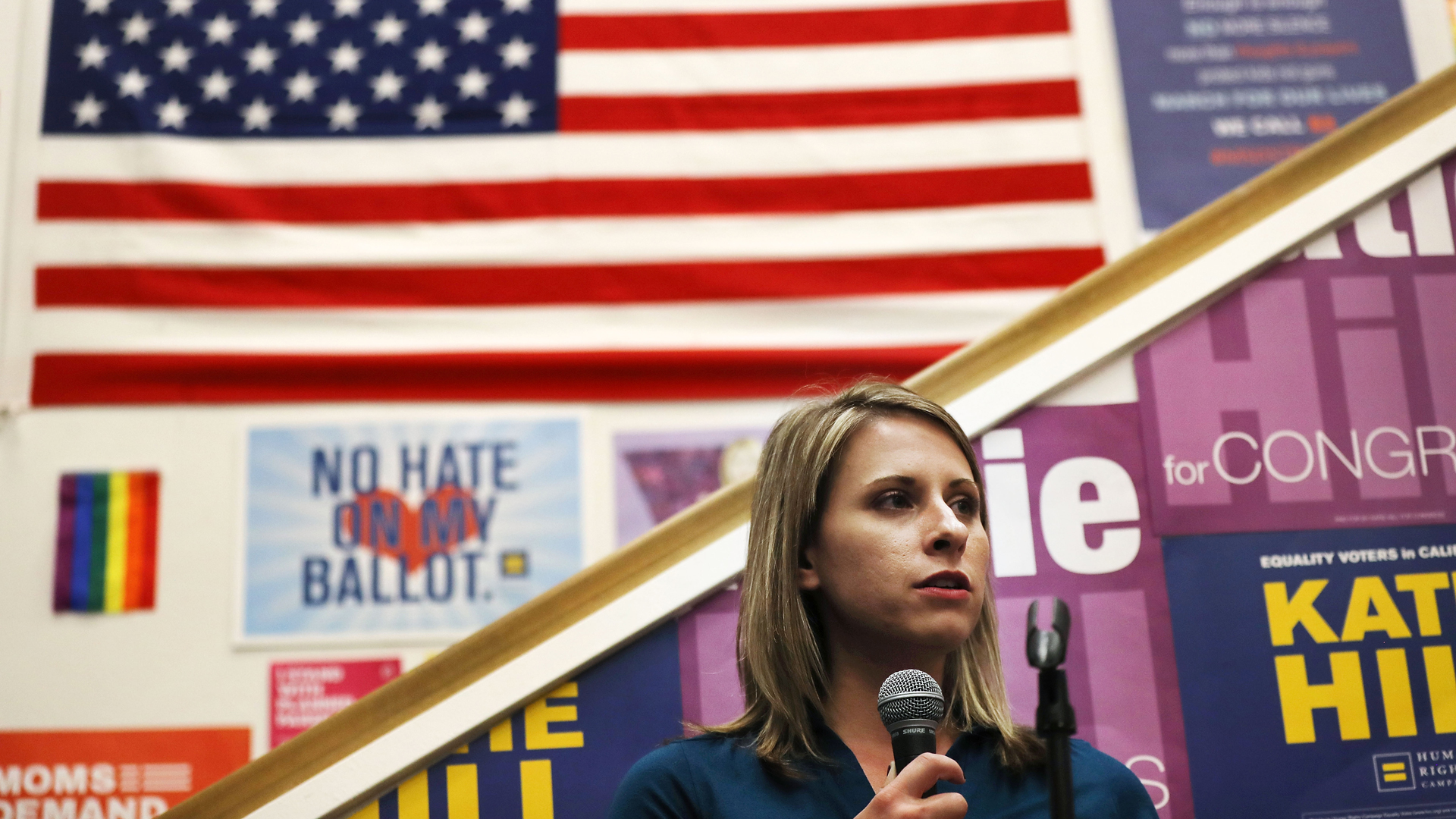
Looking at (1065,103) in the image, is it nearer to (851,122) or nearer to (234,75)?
(851,122)

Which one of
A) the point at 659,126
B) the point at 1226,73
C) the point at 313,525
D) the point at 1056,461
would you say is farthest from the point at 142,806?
the point at 1226,73

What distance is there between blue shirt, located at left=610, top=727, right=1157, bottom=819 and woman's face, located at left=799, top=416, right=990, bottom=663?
0.13 m

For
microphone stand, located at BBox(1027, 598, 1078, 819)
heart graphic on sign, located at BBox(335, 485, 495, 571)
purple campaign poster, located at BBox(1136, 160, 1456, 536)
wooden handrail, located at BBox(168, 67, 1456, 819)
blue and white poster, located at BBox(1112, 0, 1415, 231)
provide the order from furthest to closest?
blue and white poster, located at BBox(1112, 0, 1415, 231)
heart graphic on sign, located at BBox(335, 485, 495, 571)
purple campaign poster, located at BBox(1136, 160, 1456, 536)
wooden handrail, located at BBox(168, 67, 1456, 819)
microphone stand, located at BBox(1027, 598, 1078, 819)

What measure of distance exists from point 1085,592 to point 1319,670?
1.11ft

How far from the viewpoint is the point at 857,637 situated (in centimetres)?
141

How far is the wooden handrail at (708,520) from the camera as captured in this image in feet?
5.08

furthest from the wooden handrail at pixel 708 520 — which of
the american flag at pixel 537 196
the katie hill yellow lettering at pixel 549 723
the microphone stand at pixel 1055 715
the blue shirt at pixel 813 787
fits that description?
the american flag at pixel 537 196

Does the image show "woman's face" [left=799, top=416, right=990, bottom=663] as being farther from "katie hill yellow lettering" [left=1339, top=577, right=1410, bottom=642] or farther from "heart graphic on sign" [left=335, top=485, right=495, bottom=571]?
"heart graphic on sign" [left=335, top=485, right=495, bottom=571]

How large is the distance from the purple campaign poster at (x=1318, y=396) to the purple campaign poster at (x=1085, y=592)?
62mm

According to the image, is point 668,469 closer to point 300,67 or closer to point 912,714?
point 300,67

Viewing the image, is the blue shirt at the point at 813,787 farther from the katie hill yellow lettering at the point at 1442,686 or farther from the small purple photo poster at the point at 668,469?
the small purple photo poster at the point at 668,469

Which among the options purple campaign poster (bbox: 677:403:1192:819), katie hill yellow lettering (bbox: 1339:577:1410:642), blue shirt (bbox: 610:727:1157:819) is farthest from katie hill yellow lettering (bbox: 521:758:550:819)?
katie hill yellow lettering (bbox: 1339:577:1410:642)

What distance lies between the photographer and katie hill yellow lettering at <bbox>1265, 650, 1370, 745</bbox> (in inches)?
66.9

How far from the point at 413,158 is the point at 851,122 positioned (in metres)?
1.27
